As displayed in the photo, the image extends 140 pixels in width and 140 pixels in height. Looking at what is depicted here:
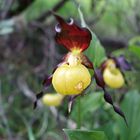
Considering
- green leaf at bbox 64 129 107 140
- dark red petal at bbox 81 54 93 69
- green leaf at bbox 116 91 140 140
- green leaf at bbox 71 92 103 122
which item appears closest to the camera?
green leaf at bbox 64 129 107 140

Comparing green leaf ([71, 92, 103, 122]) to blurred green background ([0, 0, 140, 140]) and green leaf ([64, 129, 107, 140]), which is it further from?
green leaf ([64, 129, 107, 140])

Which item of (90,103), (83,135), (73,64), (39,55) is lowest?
(39,55)

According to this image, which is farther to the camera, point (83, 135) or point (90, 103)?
point (90, 103)

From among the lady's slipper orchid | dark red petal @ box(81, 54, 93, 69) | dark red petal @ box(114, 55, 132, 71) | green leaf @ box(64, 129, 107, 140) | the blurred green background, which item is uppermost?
the lady's slipper orchid

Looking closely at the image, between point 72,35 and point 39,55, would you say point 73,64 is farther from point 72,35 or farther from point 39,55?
point 39,55

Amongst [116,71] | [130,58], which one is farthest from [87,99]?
[130,58]

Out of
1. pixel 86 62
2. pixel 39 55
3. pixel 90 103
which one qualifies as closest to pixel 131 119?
pixel 90 103

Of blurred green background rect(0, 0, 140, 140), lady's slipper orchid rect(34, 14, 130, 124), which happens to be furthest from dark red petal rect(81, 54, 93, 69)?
blurred green background rect(0, 0, 140, 140)
